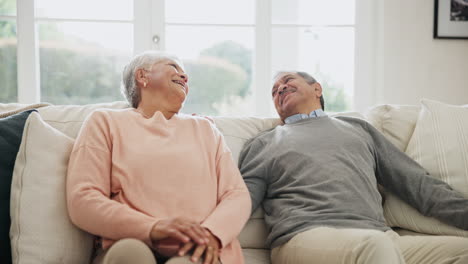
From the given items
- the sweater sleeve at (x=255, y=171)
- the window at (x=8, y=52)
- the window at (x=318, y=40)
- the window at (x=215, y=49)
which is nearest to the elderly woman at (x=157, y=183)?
the sweater sleeve at (x=255, y=171)

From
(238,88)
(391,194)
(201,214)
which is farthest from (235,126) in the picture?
(238,88)

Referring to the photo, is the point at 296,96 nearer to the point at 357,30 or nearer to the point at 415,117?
the point at 415,117

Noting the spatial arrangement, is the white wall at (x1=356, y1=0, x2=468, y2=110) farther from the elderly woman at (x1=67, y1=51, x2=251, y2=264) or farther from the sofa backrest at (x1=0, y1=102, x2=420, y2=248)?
the elderly woman at (x1=67, y1=51, x2=251, y2=264)

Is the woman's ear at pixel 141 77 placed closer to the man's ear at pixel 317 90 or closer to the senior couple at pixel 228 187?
the senior couple at pixel 228 187

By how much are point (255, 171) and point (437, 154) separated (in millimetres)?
752

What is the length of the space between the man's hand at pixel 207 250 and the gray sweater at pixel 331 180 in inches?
11.9

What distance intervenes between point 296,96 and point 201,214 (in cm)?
78

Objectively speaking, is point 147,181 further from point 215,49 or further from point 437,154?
point 215,49

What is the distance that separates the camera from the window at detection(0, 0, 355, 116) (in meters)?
2.89

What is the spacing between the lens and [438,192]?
1.73 meters

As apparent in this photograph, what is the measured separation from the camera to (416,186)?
176cm

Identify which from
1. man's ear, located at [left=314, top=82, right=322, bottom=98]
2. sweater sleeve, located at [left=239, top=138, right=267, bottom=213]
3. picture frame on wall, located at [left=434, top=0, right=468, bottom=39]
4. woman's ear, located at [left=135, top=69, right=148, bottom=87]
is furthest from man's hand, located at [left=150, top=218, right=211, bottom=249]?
picture frame on wall, located at [left=434, top=0, right=468, bottom=39]

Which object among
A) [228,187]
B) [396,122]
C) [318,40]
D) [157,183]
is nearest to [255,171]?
[228,187]

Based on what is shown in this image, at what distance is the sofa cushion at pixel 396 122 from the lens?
6.55ft
